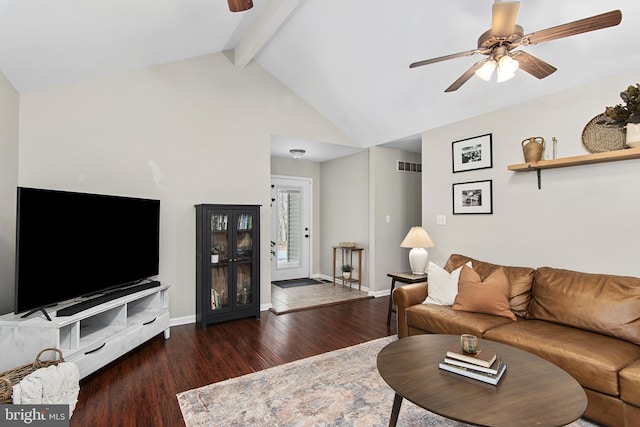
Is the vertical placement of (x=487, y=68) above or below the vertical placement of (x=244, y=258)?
above

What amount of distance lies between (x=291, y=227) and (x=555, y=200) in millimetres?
4482

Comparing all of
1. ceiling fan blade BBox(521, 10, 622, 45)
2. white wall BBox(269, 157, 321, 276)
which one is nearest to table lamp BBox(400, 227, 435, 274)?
ceiling fan blade BBox(521, 10, 622, 45)

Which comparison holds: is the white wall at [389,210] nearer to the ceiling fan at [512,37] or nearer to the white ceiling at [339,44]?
the white ceiling at [339,44]

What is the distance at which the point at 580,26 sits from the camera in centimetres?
173

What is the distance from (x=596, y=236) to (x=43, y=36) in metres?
4.67

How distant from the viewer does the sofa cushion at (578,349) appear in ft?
6.07

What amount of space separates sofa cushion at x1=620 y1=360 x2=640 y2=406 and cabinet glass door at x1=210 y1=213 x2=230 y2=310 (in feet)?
11.3

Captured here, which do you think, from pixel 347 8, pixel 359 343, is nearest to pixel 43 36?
pixel 347 8

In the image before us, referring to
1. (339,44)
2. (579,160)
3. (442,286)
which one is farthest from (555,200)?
(339,44)

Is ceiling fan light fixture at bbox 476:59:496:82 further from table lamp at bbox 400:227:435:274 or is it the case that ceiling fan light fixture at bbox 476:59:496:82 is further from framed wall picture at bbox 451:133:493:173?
table lamp at bbox 400:227:435:274

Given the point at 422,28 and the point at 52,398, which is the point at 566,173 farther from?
the point at 52,398

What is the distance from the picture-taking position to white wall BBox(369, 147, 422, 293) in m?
5.15

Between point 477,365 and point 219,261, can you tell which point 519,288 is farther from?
point 219,261

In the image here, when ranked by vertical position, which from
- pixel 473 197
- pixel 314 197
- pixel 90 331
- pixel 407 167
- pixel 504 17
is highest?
pixel 504 17
